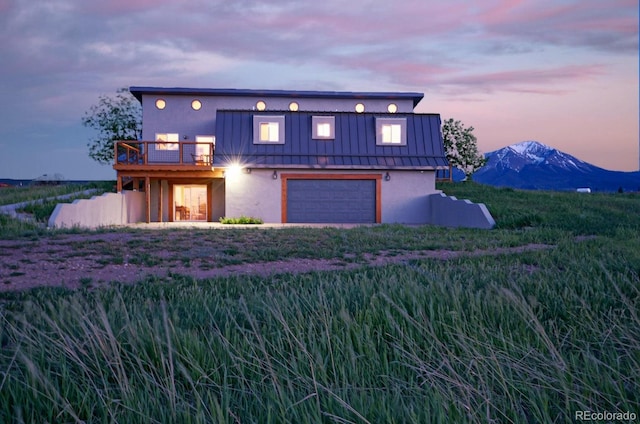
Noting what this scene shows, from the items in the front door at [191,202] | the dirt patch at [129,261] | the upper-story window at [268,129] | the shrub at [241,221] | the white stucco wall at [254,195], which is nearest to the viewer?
the dirt patch at [129,261]

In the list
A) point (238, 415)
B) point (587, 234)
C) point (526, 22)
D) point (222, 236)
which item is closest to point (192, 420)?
point (238, 415)

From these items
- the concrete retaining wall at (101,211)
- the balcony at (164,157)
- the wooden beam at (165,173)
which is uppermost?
the balcony at (164,157)

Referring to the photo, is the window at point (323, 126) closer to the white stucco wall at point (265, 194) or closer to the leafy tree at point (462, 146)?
the white stucco wall at point (265, 194)

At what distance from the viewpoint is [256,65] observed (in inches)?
1214

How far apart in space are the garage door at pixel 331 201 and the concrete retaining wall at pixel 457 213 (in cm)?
282

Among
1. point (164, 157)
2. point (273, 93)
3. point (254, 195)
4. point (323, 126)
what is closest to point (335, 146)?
point (323, 126)

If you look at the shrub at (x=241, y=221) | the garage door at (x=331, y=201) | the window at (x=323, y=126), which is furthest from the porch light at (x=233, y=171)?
the window at (x=323, y=126)

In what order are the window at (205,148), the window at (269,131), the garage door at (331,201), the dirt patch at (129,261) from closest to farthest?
the dirt patch at (129,261) < the window at (205,148) < the garage door at (331,201) < the window at (269,131)

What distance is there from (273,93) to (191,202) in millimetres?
7381

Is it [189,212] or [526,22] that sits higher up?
[526,22]

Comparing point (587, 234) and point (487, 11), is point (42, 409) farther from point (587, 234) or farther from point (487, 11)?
point (487, 11)

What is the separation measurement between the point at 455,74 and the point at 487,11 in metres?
13.0

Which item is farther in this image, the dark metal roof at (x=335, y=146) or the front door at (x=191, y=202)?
the front door at (x=191, y=202)

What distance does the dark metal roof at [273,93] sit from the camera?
27.4 metres
